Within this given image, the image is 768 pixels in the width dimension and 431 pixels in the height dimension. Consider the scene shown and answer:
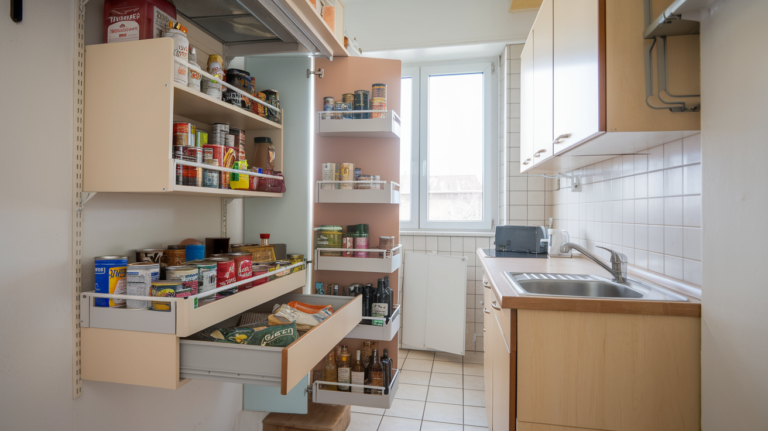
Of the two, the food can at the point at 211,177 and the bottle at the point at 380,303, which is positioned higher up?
the food can at the point at 211,177

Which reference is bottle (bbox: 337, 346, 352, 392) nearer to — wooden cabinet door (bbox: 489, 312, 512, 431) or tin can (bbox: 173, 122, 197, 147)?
wooden cabinet door (bbox: 489, 312, 512, 431)

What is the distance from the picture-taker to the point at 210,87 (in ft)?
4.74

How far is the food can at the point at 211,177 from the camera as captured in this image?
1398 millimetres

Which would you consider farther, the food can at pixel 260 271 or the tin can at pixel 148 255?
the food can at pixel 260 271

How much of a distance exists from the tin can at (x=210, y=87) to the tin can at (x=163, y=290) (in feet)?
2.17

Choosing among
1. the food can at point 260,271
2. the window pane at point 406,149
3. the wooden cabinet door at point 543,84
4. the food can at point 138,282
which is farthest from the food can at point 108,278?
the window pane at point 406,149

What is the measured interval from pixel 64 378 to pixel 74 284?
0.89 feet

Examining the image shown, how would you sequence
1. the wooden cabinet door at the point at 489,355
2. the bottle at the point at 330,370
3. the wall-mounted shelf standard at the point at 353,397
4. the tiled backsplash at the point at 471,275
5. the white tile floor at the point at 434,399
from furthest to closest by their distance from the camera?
the tiled backsplash at the point at 471,275
the white tile floor at the point at 434,399
the bottle at the point at 330,370
the wall-mounted shelf standard at the point at 353,397
the wooden cabinet door at the point at 489,355

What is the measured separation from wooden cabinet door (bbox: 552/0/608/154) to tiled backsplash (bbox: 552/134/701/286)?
362 millimetres

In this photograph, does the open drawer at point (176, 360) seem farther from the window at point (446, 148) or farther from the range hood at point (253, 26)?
the window at point (446, 148)

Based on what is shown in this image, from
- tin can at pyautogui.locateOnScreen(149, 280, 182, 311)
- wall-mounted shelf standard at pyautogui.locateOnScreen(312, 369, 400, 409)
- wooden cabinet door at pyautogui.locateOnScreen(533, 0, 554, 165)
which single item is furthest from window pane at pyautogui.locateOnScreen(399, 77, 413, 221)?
tin can at pyautogui.locateOnScreen(149, 280, 182, 311)

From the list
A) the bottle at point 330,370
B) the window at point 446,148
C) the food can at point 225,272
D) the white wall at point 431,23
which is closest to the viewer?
the food can at point 225,272

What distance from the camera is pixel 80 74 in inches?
49.0

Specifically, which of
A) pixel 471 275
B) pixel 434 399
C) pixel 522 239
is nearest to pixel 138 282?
pixel 434 399
